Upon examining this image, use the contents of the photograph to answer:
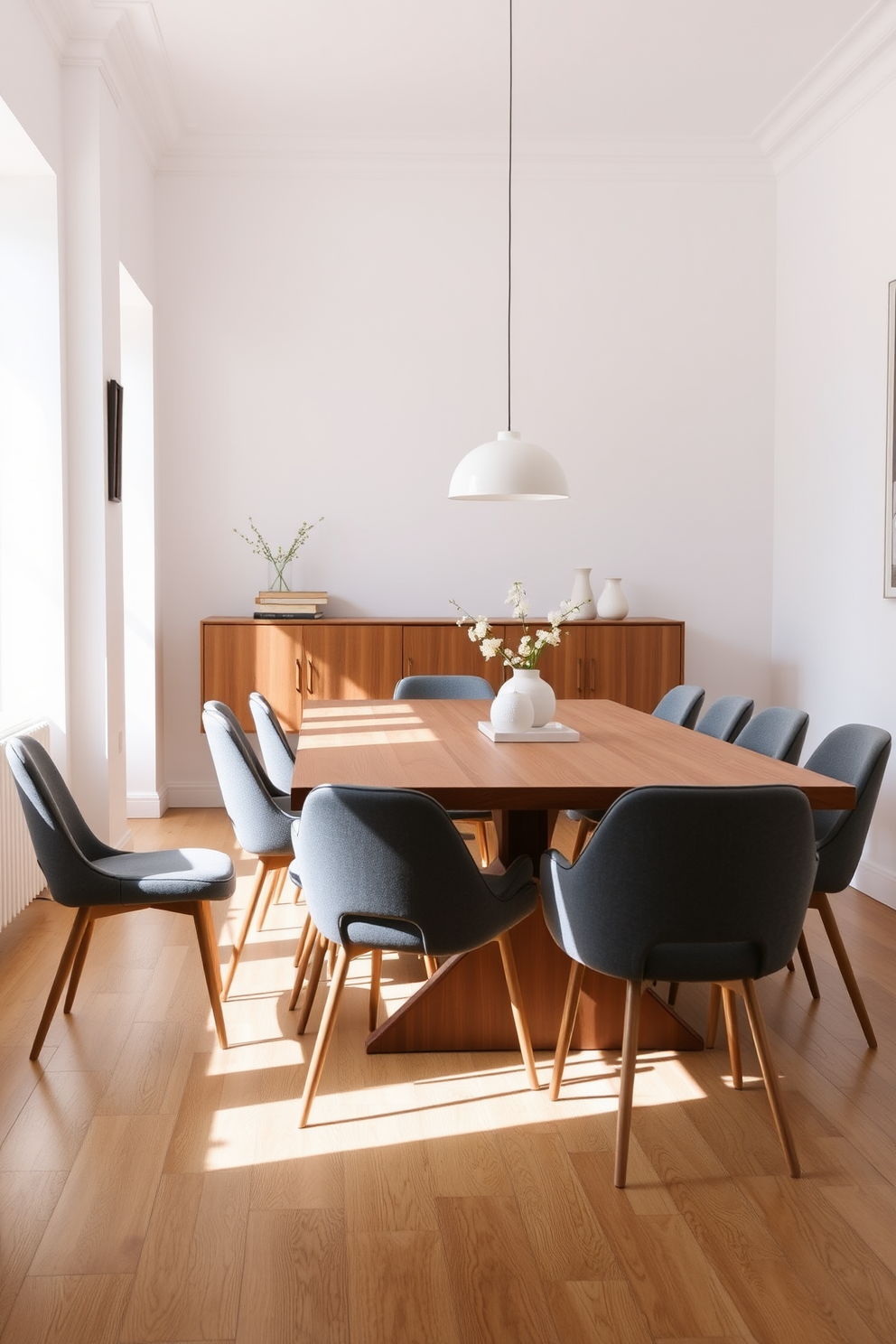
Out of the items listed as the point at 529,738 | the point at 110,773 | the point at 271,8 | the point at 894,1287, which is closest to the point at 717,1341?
the point at 894,1287

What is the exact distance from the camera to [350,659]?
5.73 metres

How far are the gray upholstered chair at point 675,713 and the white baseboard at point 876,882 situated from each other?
3.31ft

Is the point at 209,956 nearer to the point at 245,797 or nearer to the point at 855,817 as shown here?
the point at 245,797

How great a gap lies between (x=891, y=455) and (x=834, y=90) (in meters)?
1.83

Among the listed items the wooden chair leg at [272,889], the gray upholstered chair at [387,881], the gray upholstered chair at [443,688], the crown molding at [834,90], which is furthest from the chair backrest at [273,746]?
the crown molding at [834,90]

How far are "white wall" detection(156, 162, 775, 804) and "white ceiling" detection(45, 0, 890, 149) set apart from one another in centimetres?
35

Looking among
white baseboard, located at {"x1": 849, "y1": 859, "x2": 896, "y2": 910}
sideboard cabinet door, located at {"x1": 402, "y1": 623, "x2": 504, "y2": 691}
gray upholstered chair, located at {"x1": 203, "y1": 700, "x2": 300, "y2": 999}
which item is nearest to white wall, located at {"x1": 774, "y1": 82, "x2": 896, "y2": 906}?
white baseboard, located at {"x1": 849, "y1": 859, "x2": 896, "y2": 910}

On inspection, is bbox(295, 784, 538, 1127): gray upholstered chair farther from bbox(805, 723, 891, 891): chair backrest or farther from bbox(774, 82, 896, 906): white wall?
bbox(774, 82, 896, 906): white wall

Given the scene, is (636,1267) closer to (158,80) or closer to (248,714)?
(248,714)

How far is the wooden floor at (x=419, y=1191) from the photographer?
194cm

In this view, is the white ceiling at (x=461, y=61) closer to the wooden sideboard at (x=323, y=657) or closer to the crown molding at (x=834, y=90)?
the crown molding at (x=834, y=90)

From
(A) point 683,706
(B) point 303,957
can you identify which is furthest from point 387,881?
(A) point 683,706

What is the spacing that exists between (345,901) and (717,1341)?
44.1 inches

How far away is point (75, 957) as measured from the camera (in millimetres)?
3254
